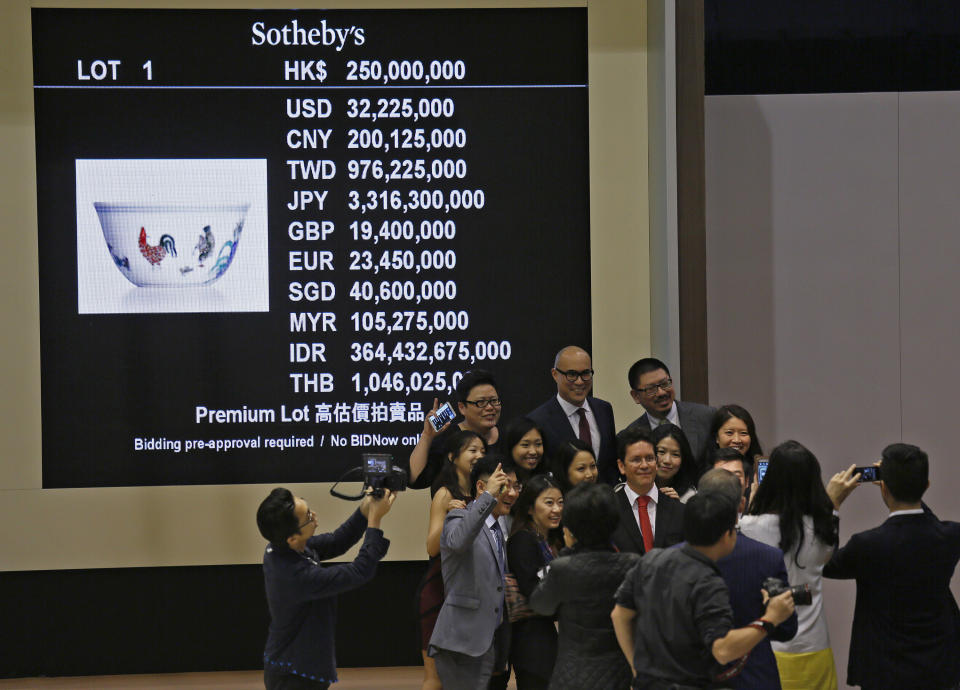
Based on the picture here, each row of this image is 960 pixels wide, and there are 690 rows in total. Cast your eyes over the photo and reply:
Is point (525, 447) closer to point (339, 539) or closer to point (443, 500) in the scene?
point (443, 500)

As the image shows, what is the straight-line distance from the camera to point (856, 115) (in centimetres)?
596

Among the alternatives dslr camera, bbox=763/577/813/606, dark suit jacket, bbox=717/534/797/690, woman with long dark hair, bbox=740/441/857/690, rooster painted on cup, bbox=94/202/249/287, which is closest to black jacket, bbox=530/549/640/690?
dark suit jacket, bbox=717/534/797/690

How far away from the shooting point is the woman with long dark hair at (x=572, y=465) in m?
4.07

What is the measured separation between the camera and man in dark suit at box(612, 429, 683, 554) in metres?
3.87

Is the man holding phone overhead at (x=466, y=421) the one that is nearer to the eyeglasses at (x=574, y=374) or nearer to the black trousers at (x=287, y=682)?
the eyeglasses at (x=574, y=374)

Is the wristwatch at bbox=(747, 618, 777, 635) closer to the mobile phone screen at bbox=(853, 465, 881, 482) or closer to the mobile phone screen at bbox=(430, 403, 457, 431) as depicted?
the mobile phone screen at bbox=(853, 465, 881, 482)

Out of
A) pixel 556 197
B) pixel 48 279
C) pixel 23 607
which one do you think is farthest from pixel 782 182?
pixel 23 607

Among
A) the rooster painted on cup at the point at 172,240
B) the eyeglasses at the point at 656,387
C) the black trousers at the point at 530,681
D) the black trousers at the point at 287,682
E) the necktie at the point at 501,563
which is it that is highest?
the rooster painted on cup at the point at 172,240

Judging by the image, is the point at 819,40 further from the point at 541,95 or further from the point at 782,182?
the point at 541,95

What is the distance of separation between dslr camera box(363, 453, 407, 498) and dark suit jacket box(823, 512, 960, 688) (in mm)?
1524

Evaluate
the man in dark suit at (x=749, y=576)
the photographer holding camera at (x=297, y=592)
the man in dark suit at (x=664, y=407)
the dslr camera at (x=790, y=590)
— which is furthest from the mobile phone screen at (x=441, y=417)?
the dslr camera at (x=790, y=590)

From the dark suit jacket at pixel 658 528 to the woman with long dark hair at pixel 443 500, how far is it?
58 centimetres

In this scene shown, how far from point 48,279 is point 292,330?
4.13 feet

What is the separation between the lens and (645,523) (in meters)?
3.94
